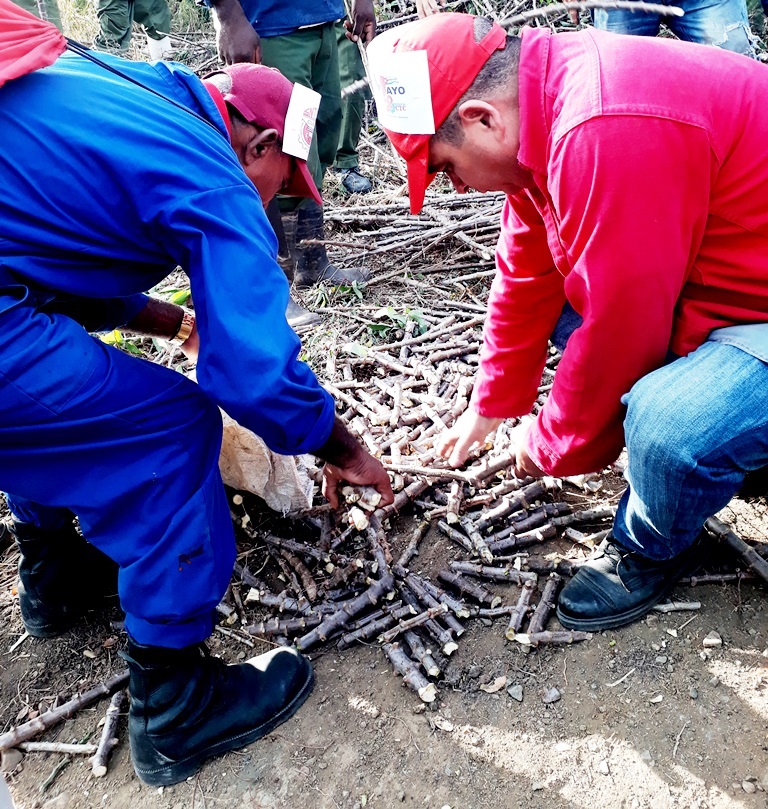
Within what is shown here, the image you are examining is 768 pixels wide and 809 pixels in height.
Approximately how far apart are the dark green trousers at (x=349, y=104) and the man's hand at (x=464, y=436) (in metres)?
4.18

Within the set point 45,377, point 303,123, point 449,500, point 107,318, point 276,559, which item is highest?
point 303,123

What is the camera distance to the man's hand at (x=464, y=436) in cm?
300

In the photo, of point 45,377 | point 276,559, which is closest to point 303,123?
point 45,377

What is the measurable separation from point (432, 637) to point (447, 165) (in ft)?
5.68

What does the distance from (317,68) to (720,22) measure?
2.86 meters

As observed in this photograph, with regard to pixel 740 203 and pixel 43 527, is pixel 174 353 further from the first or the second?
pixel 740 203

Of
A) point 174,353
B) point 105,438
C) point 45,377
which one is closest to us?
point 45,377

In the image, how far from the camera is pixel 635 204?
1.83 metres

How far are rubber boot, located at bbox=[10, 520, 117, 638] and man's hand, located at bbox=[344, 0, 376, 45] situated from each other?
168 inches

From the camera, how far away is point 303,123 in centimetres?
255

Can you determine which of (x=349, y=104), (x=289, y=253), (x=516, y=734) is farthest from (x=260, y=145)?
(x=349, y=104)

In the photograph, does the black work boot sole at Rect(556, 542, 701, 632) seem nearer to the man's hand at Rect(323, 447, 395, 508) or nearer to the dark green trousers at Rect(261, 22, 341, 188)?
the man's hand at Rect(323, 447, 395, 508)

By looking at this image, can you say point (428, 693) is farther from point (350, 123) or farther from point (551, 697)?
point (350, 123)

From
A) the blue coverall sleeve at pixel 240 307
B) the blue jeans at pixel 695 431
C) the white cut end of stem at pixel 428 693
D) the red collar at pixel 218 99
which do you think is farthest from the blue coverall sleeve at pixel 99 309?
the blue jeans at pixel 695 431
